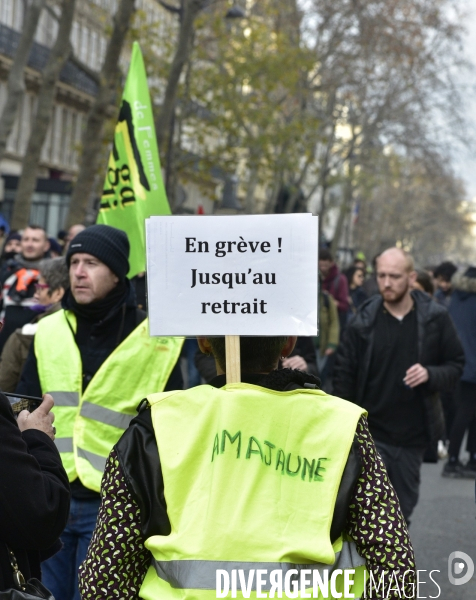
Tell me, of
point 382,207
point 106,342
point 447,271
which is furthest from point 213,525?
point 382,207

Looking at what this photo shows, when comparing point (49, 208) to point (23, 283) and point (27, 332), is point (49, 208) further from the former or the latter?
point (27, 332)

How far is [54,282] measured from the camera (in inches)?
233

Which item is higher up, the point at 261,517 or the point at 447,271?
the point at 447,271

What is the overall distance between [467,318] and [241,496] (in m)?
8.03

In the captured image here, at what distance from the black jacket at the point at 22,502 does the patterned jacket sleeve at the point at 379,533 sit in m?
0.76

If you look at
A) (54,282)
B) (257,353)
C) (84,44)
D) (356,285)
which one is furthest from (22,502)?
(84,44)

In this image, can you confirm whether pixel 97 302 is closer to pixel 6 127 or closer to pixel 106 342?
pixel 106 342

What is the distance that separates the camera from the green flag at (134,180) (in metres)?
6.90

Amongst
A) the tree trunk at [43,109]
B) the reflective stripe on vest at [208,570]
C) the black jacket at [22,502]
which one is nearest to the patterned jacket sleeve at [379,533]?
the reflective stripe on vest at [208,570]

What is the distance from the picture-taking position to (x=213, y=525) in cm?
254

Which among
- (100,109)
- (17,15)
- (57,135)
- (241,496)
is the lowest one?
(241,496)

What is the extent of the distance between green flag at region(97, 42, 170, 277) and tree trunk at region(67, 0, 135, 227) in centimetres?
995

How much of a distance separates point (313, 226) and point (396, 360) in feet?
12.4

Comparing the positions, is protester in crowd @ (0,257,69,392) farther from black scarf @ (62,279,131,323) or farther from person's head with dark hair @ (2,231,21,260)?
person's head with dark hair @ (2,231,21,260)
